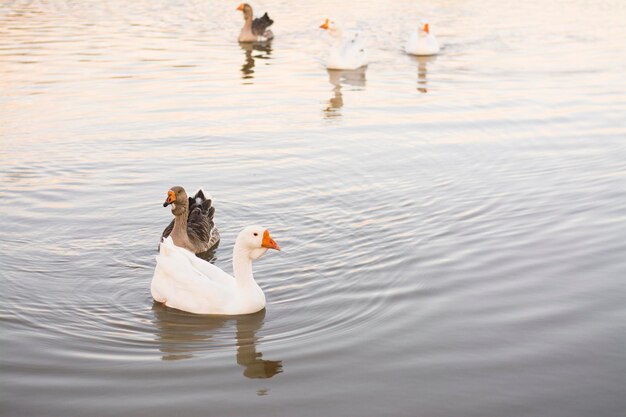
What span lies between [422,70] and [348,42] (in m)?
1.98

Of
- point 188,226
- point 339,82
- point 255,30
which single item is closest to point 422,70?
point 339,82

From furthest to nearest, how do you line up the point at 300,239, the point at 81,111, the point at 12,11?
the point at 12,11
the point at 81,111
the point at 300,239

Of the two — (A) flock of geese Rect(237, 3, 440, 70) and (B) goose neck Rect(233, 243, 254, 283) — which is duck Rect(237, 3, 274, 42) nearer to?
(A) flock of geese Rect(237, 3, 440, 70)

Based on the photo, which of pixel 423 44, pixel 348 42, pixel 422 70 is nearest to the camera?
pixel 422 70

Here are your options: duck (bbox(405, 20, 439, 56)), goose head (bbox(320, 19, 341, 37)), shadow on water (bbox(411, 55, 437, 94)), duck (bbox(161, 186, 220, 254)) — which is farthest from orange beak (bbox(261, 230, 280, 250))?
duck (bbox(405, 20, 439, 56))

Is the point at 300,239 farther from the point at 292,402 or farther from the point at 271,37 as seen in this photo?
the point at 271,37

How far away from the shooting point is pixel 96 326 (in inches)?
366

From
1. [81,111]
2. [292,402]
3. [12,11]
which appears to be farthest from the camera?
[12,11]

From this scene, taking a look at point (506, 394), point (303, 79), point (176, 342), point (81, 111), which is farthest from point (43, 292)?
point (303, 79)

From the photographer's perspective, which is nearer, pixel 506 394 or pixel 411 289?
pixel 506 394

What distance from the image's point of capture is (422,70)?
2277 cm

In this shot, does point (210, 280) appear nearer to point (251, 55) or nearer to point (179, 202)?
Result: point (179, 202)

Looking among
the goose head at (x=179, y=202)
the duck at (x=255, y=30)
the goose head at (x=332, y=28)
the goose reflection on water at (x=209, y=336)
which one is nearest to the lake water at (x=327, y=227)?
the goose reflection on water at (x=209, y=336)

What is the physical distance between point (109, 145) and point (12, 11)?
1783 cm
